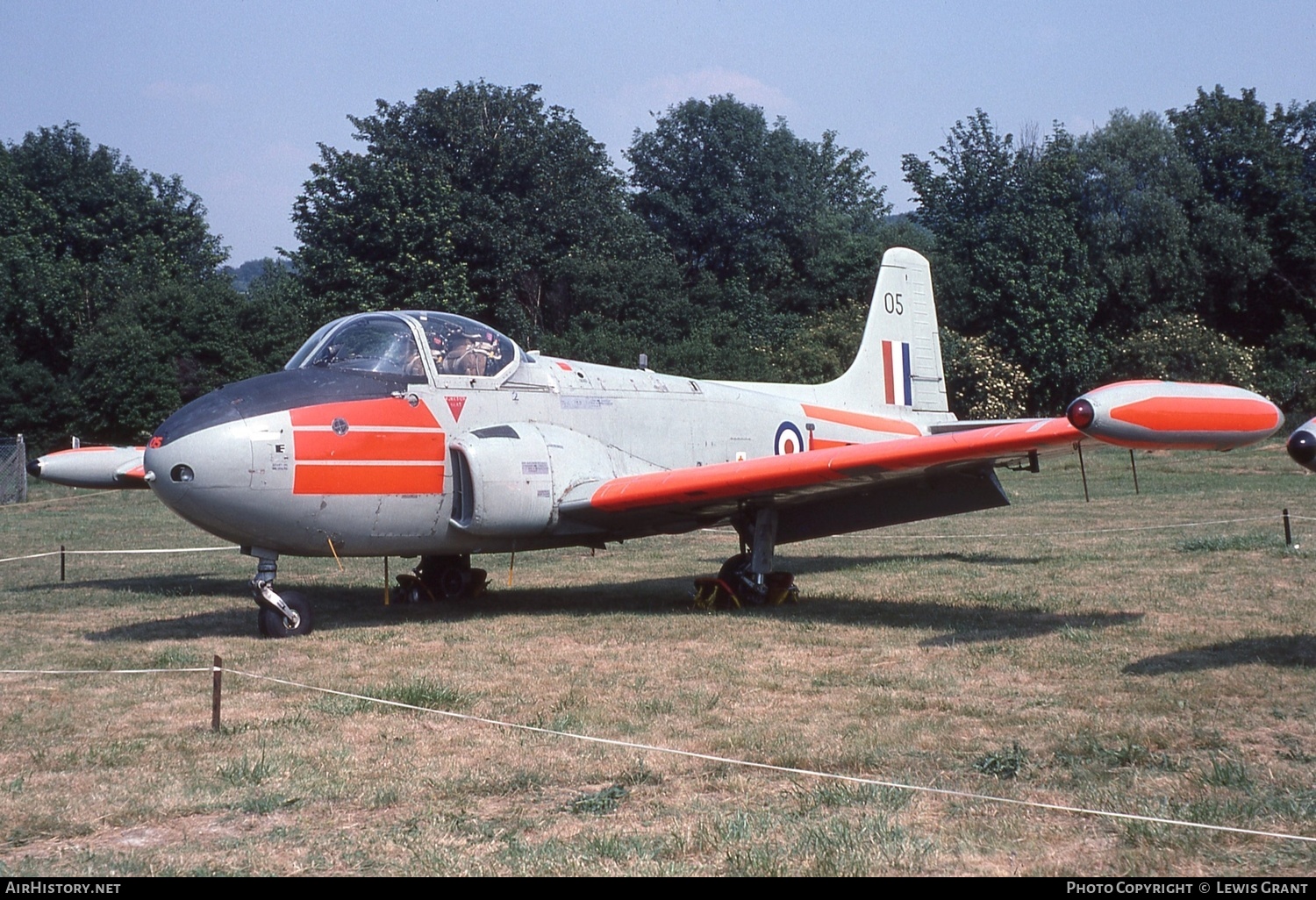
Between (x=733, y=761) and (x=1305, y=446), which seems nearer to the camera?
(x=733, y=761)

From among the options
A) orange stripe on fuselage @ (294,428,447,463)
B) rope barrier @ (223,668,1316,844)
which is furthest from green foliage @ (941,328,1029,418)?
rope barrier @ (223,668,1316,844)

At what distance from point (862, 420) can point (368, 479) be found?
6811 millimetres

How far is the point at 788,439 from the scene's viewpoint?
13.4 meters

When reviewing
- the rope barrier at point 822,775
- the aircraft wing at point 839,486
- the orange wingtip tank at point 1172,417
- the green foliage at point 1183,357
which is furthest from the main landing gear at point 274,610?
the green foliage at point 1183,357

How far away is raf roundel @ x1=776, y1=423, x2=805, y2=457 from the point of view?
13.2 meters

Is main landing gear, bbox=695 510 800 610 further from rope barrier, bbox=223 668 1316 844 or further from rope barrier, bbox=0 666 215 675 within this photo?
rope barrier, bbox=0 666 215 675

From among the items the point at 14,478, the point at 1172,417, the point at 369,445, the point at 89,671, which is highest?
the point at 14,478

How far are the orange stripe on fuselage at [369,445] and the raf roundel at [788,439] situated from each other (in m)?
4.47

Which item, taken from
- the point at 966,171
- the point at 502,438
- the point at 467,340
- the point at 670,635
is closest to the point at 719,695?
the point at 670,635

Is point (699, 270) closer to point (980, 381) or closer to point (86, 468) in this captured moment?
point (980, 381)

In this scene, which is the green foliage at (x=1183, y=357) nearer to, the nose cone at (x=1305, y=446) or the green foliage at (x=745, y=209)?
the green foliage at (x=745, y=209)

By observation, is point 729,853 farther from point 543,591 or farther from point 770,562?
point 543,591

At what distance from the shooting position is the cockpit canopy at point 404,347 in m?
10.0

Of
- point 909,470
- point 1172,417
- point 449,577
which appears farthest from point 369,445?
point 1172,417
